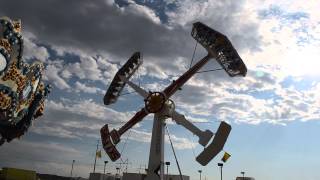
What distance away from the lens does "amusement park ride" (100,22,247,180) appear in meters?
35.1

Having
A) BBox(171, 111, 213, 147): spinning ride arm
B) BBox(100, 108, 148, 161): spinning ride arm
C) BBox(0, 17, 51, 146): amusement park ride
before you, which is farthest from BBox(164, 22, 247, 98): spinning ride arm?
BBox(0, 17, 51, 146): amusement park ride

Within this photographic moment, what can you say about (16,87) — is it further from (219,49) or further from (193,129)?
(219,49)

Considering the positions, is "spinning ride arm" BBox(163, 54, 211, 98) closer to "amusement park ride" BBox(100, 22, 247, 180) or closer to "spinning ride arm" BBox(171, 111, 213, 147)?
"amusement park ride" BBox(100, 22, 247, 180)

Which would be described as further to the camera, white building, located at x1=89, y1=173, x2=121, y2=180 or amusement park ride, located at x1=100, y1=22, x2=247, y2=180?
white building, located at x1=89, y1=173, x2=121, y2=180

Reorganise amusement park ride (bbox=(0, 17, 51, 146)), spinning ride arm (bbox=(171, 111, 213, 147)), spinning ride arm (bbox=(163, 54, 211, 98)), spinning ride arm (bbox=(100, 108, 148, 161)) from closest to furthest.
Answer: amusement park ride (bbox=(0, 17, 51, 146)), spinning ride arm (bbox=(171, 111, 213, 147)), spinning ride arm (bbox=(163, 54, 211, 98)), spinning ride arm (bbox=(100, 108, 148, 161))

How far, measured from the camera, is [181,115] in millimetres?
38844

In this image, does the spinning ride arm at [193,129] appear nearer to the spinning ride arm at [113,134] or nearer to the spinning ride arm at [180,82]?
the spinning ride arm at [180,82]

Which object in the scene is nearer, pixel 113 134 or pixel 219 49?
pixel 219 49

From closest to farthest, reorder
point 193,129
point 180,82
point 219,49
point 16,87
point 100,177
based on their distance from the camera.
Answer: point 16,87, point 193,129, point 219,49, point 180,82, point 100,177

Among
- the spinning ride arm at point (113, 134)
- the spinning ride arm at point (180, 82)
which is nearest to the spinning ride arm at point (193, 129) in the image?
the spinning ride arm at point (180, 82)

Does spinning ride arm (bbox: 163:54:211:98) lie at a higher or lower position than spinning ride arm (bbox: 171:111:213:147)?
higher

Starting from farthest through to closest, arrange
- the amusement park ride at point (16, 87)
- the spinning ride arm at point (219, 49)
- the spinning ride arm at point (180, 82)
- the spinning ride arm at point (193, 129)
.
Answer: the spinning ride arm at point (180, 82) → the spinning ride arm at point (219, 49) → the spinning ride arm at point (193, 129) → the amusement park ride at point (16, 87)

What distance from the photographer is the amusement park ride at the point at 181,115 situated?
35.1m

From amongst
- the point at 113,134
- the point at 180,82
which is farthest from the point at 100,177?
the point at 180,82
